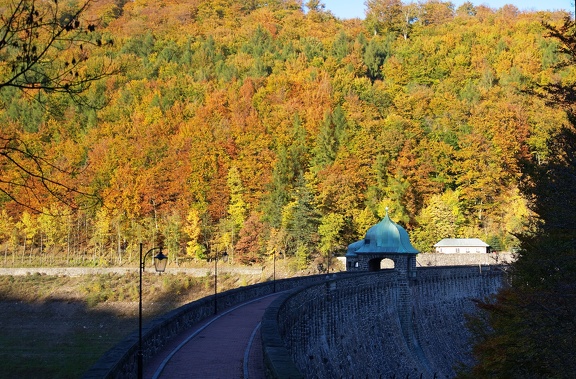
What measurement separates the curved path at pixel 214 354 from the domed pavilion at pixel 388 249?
17.5 m

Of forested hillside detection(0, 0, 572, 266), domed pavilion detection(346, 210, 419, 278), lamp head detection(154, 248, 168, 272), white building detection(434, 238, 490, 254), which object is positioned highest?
forested hillside detection(0, 0, 572, 266)

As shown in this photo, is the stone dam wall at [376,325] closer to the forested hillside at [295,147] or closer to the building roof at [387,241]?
the building roof at [387,241]

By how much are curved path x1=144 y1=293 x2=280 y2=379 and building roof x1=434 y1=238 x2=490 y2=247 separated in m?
44.9

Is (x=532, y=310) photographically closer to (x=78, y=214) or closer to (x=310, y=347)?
(x=310, y=347)

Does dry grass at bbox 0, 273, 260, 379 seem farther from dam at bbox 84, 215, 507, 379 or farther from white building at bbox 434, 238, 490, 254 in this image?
dam at bbox 84, 215, 507, 379

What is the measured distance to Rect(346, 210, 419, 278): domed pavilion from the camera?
42719 millimetres

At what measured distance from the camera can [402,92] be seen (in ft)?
349

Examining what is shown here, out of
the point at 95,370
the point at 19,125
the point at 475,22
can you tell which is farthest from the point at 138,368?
the point at 475,22

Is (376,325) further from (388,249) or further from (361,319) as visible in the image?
(388,249)

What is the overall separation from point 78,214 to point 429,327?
2042 inches

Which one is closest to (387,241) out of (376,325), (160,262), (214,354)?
(376,325)

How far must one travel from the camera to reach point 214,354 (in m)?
19.5

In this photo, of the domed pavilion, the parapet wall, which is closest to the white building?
the domed pavilion

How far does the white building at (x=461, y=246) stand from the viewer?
224ft
